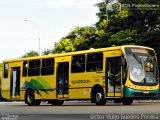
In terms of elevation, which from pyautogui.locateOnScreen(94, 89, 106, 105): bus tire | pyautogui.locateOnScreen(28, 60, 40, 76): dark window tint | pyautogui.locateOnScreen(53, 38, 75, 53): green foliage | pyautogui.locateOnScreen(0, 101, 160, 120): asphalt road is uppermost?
pyautogui.locateOnScreen(53, 38, 75, 53): green foliage

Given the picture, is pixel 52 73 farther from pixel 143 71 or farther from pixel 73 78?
pixel 143 71

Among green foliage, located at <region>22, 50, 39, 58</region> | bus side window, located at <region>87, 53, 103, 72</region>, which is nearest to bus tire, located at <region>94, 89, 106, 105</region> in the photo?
bus side window, located at <region>87, 53, 103, 72</region>

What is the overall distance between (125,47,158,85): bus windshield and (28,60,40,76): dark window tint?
777 cm

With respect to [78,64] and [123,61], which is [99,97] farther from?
[78,64]

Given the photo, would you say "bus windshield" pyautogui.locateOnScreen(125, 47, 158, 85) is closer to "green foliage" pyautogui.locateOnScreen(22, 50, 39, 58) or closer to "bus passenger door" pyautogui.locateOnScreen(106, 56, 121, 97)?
"bus passenger door" pyautogui.locateOnScreen(106, 56, 121, 97)

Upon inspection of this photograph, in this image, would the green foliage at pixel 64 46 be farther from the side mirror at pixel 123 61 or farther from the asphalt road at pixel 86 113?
the asphalt road at pixel 86 113

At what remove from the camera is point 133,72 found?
26.2 metres

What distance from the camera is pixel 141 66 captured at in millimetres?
26469

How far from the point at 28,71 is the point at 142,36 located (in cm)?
2163

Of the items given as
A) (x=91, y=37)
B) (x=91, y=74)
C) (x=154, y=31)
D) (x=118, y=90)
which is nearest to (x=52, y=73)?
(x=91, y=74)

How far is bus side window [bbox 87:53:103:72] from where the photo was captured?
2750 cm

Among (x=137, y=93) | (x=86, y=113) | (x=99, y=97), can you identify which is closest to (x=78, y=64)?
(x=99, y=97)

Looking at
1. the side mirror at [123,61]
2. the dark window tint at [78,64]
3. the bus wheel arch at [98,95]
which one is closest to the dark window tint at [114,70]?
the side mirror at [123,61]

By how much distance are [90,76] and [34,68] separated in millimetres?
5827
